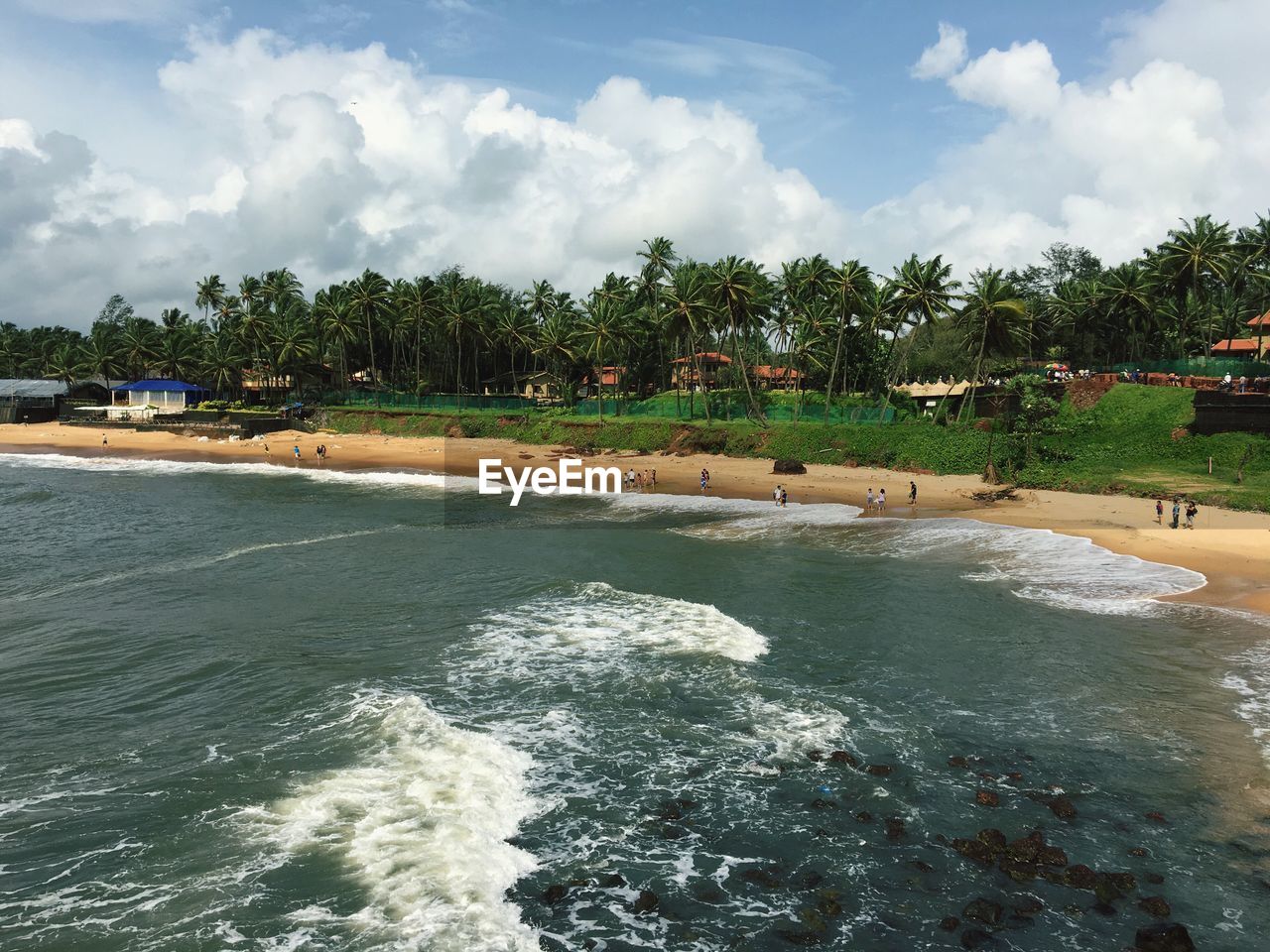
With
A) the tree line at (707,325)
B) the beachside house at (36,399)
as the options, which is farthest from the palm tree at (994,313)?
the beachside house at (36,399)

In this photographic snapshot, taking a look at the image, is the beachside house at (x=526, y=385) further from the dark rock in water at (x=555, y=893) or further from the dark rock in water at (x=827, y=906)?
the dark rock in water at (x=827, y=906)

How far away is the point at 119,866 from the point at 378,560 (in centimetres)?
2026

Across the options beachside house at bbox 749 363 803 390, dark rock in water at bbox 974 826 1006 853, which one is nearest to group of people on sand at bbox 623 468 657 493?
beachside house at bbox 749 363 803 390

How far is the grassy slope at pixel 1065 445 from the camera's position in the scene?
4206 centimetres

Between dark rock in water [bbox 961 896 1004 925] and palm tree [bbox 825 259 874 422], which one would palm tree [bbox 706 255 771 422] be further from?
dark rock in water [bbox 961 896 1004 925]

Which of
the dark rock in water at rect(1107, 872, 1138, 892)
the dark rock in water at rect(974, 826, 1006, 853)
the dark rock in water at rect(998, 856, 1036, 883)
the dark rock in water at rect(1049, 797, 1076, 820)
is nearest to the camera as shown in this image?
the dark rock in water at rect(1107, 872, 1138, 892)

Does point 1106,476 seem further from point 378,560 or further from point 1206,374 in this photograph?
point 378,560

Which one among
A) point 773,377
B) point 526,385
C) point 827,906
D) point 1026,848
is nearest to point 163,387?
point 526,385

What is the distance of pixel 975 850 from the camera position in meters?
12.1

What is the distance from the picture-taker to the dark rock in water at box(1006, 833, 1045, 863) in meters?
11.9

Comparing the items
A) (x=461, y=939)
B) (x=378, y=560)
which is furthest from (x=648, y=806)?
(x=378, y=560)

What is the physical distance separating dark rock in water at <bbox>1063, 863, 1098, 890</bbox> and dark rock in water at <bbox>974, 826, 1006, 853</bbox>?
0.89 metres

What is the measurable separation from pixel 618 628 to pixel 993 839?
12.2 meters

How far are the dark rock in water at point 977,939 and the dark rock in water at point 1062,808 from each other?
140 inches
